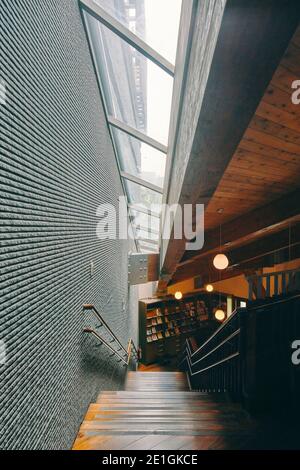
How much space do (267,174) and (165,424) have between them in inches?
114

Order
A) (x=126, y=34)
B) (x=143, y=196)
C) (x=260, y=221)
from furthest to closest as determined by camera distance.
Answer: (x=143, y=196) < (x=260, y=221) < (x=126, y=34)

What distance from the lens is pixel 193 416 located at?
290 cm

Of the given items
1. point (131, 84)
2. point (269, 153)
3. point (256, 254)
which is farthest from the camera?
point (256, 254)

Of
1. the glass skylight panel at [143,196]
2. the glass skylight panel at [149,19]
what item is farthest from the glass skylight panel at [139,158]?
the glass skylight panel at [149,19]

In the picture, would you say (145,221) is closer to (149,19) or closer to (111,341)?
(111,341)

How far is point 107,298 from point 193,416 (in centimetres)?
218

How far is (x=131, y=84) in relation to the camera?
3.47 meters

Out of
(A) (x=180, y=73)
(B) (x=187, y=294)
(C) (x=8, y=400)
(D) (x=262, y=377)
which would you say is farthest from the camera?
(B) (x=187, y=294)

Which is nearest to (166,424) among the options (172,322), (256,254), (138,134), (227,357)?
(227,357)

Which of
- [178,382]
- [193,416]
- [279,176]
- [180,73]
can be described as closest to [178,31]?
[180,73]

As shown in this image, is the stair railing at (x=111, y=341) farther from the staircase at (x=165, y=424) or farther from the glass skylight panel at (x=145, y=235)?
the glass skylight panel at (x=145, y=235)

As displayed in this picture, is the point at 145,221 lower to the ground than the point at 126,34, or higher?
lower

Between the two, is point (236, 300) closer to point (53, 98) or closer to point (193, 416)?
point (193, 416)

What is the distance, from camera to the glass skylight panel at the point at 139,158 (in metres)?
4.62
